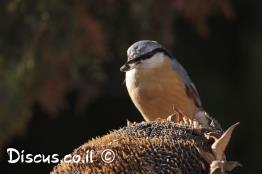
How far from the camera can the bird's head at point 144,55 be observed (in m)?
4.71

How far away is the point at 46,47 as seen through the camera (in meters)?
6.26

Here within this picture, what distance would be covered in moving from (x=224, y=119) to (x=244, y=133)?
330 millimetres

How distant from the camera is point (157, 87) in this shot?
5094 mm

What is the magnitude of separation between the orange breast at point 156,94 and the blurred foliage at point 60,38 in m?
1.21

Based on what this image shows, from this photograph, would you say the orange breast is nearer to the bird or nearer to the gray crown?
the bird

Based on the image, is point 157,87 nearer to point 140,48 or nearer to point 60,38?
point 140,48

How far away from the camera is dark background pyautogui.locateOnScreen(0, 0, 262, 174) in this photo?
627 cm

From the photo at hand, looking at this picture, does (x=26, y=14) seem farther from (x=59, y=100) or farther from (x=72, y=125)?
(x=72, y=125)

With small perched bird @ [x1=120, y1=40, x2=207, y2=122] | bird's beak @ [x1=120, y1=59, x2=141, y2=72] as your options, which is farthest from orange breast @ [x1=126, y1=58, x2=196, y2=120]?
bird's beak @ [x1=120, y1=59, x2=141, y2=72]

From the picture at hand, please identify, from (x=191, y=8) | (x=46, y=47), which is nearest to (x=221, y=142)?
(x=46, y=47)

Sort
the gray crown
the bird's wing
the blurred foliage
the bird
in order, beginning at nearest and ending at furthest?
the gray crown, the bird, the bird's wing, the blurred foliage

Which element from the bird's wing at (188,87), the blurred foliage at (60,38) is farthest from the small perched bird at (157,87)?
the blurred foliage at (60,38)

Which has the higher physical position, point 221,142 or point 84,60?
point 84,60

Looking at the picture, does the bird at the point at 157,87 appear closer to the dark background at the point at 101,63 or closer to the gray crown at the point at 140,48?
the gray crown at the point at 140,48
